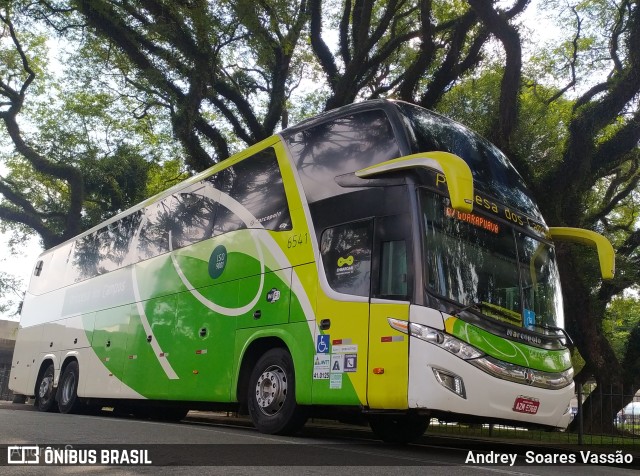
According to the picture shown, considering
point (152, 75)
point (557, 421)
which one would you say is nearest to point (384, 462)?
point (557, 421)

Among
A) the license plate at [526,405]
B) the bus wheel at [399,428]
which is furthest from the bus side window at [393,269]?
the bus wheel at [399,428]

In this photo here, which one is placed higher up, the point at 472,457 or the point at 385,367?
the point at 385,367

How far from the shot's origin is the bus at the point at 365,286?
6531 millimetres

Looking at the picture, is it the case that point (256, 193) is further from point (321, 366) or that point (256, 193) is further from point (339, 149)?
point (321, 366)

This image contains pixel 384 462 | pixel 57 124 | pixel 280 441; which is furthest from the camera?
pixel 57 124

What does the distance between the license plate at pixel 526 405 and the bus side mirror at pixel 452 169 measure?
2.12m

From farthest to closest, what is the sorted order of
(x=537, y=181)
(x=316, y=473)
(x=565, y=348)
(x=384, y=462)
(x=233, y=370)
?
(x=537, y=181) < (x=233, y=370) < (x=565, y=348) < (x=384, y=462) < (x=316, y=473)

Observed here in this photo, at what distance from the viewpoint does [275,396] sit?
26.3ft

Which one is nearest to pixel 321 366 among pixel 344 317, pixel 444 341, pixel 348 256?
pixel 344 317

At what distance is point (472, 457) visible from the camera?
6867 millimetres

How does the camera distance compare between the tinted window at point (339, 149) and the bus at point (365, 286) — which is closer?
the bus at point (365, 286)

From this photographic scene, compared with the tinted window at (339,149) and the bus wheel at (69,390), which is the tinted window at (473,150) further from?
the bus wheel at (69,390)

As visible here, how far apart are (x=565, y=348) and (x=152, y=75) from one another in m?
11.9

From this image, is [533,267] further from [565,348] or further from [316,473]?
[316,473]
